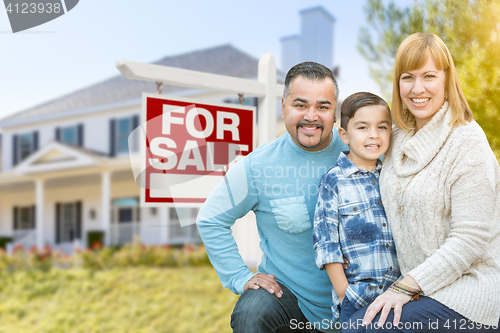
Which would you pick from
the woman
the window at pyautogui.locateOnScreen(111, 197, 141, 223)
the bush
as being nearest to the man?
the woman

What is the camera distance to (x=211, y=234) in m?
2.39

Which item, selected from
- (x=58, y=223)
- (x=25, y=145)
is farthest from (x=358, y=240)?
(x=25, y=145)

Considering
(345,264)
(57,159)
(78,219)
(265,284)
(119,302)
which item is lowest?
(119,302)

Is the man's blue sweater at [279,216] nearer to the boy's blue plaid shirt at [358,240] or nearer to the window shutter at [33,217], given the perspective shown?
the boy's blue plaid shirt at [358,240]

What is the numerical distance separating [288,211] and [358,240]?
425mm

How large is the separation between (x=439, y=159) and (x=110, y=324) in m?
6.47

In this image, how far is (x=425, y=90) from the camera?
1.88 meters

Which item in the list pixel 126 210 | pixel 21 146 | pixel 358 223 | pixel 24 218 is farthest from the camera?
pixel 21 146

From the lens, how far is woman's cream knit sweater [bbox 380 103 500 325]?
67.0 inches

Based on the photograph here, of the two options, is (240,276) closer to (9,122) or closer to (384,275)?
(384,275)

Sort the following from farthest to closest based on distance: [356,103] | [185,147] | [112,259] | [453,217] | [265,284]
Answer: [112,259]
[185,147]
[265,284]
[356,103]
[453,217]

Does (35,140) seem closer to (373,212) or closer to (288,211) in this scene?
(288,211)

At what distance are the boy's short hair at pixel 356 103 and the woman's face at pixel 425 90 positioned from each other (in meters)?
0.16

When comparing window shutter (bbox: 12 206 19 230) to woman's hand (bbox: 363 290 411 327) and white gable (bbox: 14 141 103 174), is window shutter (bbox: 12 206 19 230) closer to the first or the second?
white gable (bbox: 14 141 103 174)
